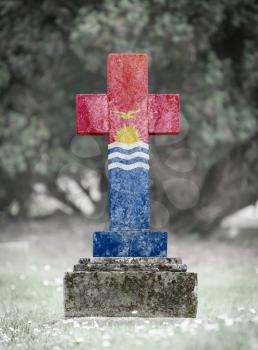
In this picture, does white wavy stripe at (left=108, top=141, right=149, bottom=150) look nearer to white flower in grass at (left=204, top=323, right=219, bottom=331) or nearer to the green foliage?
white flower in grass at (left=204, top=323, right=219, bottom=331)

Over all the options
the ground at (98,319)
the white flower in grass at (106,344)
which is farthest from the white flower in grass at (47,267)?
the white flower in grass at (106,344)

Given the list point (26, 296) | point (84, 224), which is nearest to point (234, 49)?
point (84, 224)

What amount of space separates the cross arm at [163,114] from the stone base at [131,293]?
157 centimetres

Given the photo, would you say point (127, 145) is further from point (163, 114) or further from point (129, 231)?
point (129, 231)

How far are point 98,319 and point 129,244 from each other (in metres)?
0.86

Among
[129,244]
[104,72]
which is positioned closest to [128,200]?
[129,244]

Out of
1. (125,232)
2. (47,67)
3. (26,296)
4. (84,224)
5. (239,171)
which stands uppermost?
(47,67)

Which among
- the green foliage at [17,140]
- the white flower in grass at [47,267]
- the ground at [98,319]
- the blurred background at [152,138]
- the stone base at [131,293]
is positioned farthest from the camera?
the green foliage at [17,140]

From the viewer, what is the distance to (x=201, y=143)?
14.0 m

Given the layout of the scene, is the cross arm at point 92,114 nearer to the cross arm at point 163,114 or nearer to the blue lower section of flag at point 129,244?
the cross arm at point 163,114

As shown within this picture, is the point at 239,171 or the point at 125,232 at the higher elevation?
the point at 239,171

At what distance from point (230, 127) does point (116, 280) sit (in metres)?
8.52

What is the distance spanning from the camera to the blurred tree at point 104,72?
12875 mm

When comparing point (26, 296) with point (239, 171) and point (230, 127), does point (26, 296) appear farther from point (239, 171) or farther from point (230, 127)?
point (239, 171)
